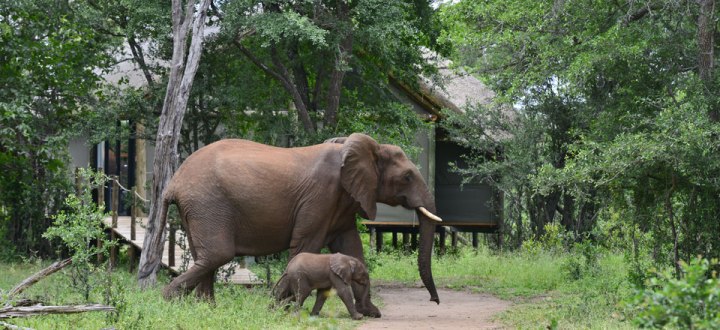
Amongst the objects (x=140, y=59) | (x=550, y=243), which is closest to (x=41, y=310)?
(x=140, y=59)

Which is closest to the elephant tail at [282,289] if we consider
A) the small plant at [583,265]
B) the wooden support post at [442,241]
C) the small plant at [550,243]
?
the small plant at [583,265]

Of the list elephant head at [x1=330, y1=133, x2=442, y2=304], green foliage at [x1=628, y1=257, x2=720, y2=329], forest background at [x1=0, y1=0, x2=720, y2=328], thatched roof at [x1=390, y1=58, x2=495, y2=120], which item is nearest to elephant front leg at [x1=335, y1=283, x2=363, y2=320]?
elephant head at [x1=330, y1=133, x2=442, y2=304]

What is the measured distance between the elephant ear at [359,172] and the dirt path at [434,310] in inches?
53.2

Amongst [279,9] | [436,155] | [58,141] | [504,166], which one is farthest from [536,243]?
[58,141]

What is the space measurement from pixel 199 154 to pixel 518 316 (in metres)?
4.17

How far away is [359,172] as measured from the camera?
12.7m

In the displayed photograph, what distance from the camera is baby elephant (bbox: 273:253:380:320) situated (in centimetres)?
1163

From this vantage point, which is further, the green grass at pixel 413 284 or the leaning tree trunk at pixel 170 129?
the leaning tree trunk at pixel 170 129

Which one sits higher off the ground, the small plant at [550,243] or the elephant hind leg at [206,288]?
the small plant at [550,243]

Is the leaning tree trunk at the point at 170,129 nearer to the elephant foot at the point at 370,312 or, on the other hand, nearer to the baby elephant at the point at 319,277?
the baby elephant at the point at 319,277

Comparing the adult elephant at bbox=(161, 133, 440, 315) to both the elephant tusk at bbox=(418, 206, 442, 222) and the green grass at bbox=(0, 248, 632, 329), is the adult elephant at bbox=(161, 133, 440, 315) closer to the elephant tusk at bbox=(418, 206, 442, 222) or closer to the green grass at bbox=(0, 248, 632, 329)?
the elephant tusk at bbox=(418, 206, 442, 222)

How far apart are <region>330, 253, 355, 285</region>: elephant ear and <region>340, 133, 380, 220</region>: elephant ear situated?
113cm

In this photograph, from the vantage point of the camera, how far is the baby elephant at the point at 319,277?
11.6 m

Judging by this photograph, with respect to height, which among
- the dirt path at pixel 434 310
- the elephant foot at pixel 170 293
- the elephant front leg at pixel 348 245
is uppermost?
the elephant front leg at pixel 348 245
